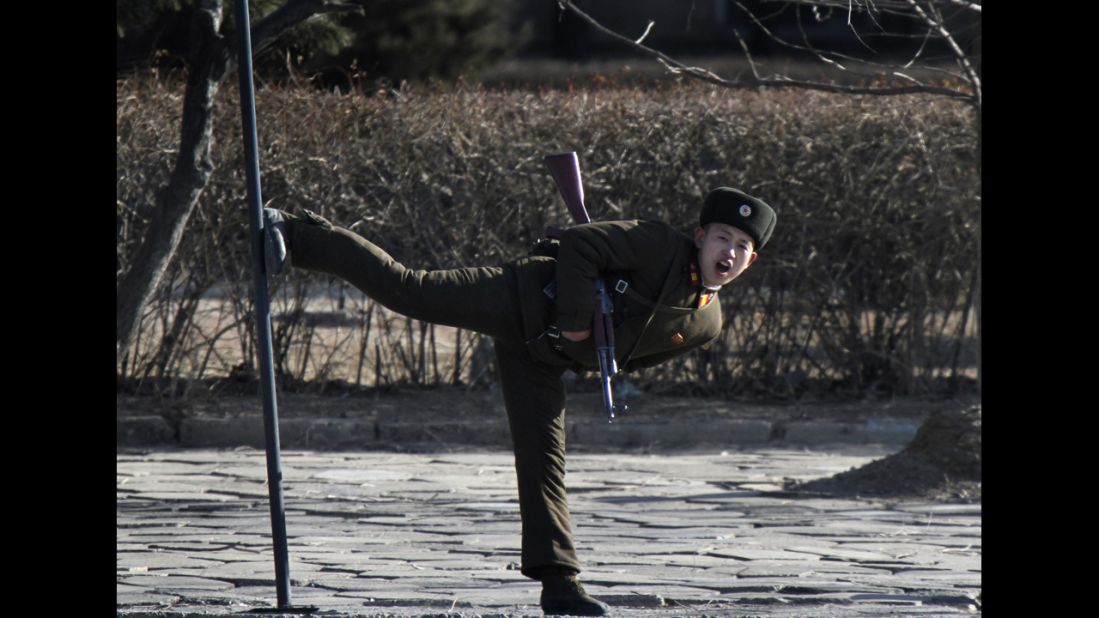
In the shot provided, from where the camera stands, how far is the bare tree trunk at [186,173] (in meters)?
7.52

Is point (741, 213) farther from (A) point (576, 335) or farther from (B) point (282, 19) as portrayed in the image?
(B) point (282, 19)

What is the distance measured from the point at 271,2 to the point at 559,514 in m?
4.16

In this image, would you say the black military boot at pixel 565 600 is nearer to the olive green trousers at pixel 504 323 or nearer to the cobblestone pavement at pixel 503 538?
the olive green trousers at pixel 504 323

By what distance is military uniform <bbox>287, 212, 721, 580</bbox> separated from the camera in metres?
5.20

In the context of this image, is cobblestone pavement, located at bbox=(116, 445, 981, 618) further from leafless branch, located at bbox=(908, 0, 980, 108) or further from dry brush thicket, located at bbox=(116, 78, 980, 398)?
leafless branch, located at bbox=(908, 0, 980, 108)

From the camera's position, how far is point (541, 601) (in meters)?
5.35

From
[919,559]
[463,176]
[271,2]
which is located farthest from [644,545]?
[463,176]

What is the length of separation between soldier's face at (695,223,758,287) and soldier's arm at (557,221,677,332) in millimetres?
127

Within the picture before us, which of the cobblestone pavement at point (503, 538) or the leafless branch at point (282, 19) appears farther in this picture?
the leafless branch at point (282, 19)

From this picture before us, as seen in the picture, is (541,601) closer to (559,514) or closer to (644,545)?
(559,514)

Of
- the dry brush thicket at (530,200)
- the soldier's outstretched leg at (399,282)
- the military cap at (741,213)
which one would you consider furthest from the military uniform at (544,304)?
the dry brush thicket at (530,200)

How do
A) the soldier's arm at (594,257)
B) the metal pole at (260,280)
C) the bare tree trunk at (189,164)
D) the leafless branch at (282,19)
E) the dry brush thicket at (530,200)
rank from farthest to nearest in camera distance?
the dry brush thicket at (530,200) < the bare tree trunk at (189,164) < the leafless branch at (282,19) < the soldier's arm at (594,257) < the metal pole at (260,280)


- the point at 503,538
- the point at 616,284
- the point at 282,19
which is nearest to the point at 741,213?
the point at 616,284

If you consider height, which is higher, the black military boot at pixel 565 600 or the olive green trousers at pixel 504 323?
the olive green trousers at pixel 504 323
